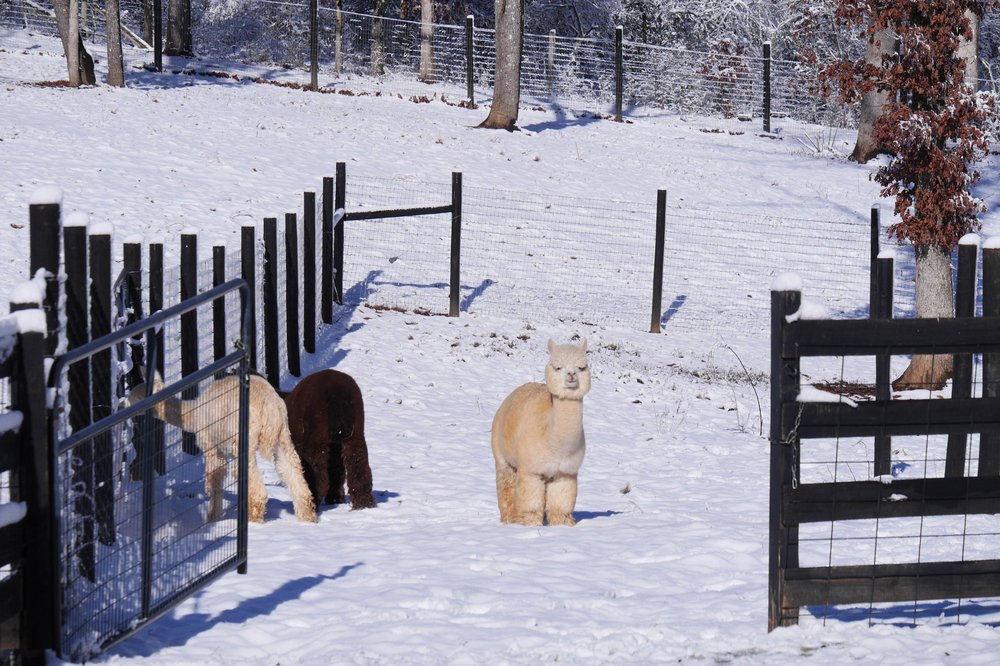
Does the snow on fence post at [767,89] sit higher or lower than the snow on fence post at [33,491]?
higher

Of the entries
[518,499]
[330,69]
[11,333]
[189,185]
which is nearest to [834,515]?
[518,499]

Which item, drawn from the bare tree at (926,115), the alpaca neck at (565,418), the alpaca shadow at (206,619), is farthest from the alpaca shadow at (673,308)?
the alpaca shadow at (206,619)

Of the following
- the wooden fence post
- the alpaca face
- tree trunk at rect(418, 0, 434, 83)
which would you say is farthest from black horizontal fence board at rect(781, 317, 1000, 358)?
tree trunk at rect(418, 0, 434, 83)

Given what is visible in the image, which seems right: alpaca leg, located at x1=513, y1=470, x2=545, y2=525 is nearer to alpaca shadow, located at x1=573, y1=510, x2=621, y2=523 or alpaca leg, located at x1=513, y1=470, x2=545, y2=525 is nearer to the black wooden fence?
alpaca shadow, located at x1=573, y1=510, x2=621, y2=523

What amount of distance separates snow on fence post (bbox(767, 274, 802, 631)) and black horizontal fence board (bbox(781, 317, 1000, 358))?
0.05 m

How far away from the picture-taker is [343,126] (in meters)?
24.5

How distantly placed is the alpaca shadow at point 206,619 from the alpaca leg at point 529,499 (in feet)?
5.34

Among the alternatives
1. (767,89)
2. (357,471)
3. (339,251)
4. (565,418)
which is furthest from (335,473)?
(767,89)

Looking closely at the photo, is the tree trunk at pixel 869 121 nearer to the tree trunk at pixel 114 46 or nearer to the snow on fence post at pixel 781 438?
the tree trunk at pixel 114 46

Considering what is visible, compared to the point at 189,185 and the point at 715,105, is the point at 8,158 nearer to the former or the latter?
the point at 189,185

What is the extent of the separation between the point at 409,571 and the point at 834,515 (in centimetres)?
217

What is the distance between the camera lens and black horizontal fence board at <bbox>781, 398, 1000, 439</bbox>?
506 centimetres

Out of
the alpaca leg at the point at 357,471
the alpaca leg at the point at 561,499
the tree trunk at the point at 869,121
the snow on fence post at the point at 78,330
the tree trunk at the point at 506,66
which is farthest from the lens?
the tree trunk at the point at 506,66

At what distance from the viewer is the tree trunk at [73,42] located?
2458 cm
